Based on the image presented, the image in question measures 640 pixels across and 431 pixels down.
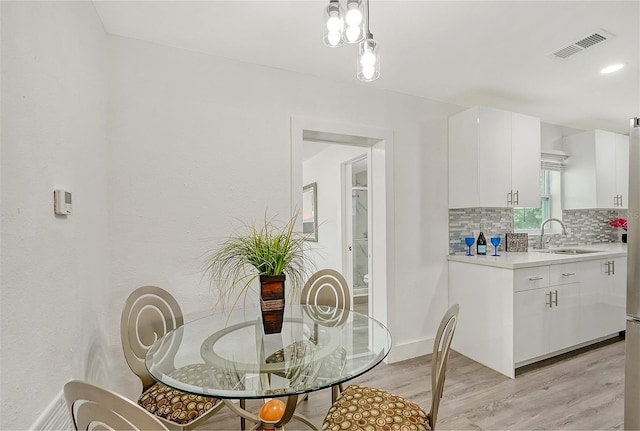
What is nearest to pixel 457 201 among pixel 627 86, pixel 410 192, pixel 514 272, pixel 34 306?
pixel 410 192

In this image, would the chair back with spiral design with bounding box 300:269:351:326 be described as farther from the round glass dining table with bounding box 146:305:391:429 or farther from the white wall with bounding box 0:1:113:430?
the white wall with bounding box 0:1:113:430

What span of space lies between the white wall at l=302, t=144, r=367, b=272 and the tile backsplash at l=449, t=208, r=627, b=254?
5.52 ft

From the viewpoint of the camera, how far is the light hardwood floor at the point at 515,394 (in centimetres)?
206

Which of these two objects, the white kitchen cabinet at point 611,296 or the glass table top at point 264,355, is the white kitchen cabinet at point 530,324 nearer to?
the white kitchen cabinet at point 611,296

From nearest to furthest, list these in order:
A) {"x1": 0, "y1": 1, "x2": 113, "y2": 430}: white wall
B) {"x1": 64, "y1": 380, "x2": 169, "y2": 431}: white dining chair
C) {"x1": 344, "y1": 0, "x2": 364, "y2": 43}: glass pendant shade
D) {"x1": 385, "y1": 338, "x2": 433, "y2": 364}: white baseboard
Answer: {"x1": 64, "y1": 380, "x2": 169, "y2": 431}: white dining chair
{"x1": 0, "y1": 1, "x2": 113, "y2": 430}: white wall
{"x1": 344, "y1": 0, "x2": 364, "y2": 43}: glass pendant shade
{"x1": 385, "y1": 338, "x2": 433, "y2": 364}: white baseboard


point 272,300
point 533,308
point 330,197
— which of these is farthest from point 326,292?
point 330,197

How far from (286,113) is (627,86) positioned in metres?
3.20

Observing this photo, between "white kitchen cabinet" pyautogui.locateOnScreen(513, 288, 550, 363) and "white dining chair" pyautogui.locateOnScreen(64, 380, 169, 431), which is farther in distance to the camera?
"white kitchen cabinet" pyautogui.locateOnScreen(513, 288, 550, 363)

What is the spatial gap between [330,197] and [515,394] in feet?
11.5

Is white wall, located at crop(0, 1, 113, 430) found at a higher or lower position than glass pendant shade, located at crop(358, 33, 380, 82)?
lower

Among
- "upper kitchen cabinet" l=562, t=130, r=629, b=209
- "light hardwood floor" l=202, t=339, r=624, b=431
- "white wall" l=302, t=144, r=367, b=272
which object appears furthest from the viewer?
"white wall" l=302, t=144, r=367, b=272

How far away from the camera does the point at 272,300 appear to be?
158 centimetres

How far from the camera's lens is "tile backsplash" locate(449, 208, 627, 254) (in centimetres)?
337

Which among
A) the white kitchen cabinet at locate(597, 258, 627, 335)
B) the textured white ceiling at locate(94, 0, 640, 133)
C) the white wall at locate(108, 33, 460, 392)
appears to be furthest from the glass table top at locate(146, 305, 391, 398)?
the white kitchen cabinet at locate(597, 258, 627, 335)
